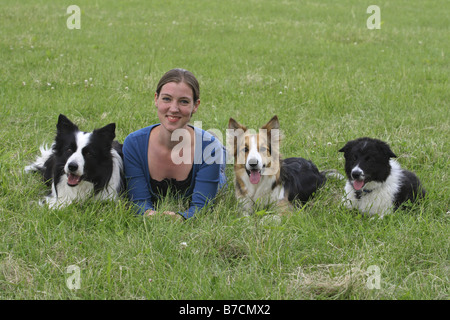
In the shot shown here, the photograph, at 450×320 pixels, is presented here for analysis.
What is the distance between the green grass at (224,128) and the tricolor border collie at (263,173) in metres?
0.21

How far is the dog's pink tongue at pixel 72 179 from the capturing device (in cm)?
395

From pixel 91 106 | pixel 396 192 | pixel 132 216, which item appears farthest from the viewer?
pixel 91 106

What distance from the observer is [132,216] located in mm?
3943

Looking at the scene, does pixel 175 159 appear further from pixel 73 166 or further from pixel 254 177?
pixel 73 166

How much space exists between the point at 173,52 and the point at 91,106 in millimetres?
4149

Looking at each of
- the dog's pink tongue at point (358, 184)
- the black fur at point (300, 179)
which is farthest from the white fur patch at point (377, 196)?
the black fur at point (300, 179)

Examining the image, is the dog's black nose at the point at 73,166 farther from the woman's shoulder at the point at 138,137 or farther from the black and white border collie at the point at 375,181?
the black and white border collie at the point at 375,181

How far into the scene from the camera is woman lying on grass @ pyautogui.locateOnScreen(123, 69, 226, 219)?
4188 millimetres

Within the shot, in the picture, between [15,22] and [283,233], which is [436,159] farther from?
[15,22]

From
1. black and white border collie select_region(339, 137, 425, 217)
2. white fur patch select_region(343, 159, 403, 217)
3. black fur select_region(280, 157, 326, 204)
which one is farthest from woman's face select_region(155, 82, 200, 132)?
white fur patch select_region(343, 159, 403, 217)

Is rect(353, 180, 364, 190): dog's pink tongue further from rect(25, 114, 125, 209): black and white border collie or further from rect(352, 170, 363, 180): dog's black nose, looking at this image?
rect(25, 114, 125, 209): black and white border collie

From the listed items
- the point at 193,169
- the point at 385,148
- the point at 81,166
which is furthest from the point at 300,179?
the point at 81,166

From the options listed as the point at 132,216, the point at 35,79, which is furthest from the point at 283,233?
the point at 35,79

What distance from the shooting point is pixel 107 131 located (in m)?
4.11
